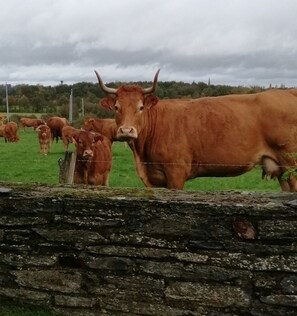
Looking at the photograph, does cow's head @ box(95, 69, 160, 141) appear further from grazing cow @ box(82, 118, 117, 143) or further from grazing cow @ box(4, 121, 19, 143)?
grazing cow @ box(4, 121, 19, 143)

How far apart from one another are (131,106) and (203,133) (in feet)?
3.54

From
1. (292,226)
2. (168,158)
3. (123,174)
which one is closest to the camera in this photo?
(292,226)

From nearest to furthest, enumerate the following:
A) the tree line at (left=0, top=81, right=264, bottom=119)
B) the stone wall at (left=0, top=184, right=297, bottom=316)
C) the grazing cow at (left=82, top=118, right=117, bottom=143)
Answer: the stone wall at (left=0, top=184, right=297, bottom=316) → the grazing cow at (left=82, top=118, right=117, bottom=143) → the tree line at (left=0, top=81, right=264, bottom=119)

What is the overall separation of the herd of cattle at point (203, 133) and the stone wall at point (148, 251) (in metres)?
3.01

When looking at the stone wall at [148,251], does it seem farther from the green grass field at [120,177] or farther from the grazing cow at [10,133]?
the grazing cow at [10,133]

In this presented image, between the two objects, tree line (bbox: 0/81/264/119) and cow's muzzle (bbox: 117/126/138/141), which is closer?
cow's muzzle (bbox: 117/126/138/141)

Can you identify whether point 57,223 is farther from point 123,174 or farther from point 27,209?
point 123,174

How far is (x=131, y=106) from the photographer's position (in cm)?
780

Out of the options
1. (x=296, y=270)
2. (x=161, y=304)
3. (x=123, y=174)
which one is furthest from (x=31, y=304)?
(x=123, y=174)

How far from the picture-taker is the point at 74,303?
15.4 feet

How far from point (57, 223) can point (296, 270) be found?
194cm

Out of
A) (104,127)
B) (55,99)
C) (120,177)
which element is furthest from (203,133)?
(55,99)

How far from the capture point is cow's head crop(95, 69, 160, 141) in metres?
7.67

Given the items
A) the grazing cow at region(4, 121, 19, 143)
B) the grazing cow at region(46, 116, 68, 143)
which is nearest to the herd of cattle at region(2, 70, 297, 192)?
the grazing cow at region(46, 116, 68, 143)
